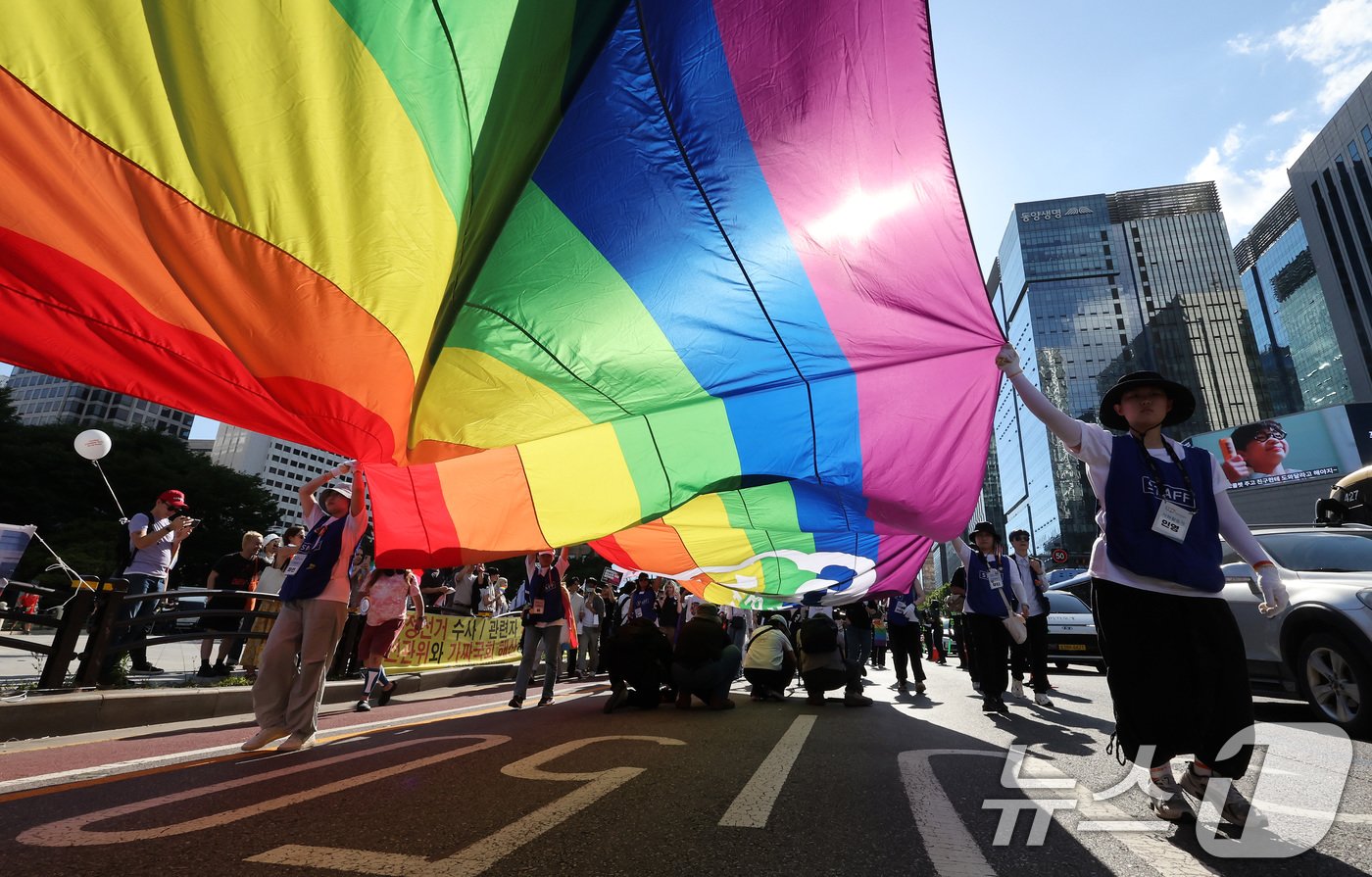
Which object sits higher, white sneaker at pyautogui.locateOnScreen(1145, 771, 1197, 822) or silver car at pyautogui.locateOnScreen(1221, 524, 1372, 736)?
silver car at pyautogui.locateOnScreen(1221, 524, 1372, 736)

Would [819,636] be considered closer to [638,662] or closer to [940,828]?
[638,662]

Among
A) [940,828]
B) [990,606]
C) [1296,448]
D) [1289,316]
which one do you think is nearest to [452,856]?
[940,828]

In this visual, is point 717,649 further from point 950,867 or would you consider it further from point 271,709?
point 950,867

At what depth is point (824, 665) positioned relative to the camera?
296 inches

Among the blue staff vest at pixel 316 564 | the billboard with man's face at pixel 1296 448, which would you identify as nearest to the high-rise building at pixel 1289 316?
the billboard with man's face at pixel 1296 448

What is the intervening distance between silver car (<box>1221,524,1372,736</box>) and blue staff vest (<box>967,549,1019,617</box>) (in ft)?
6.32

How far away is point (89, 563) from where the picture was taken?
25.5 metres

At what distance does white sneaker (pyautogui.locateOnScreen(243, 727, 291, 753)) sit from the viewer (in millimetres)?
4172

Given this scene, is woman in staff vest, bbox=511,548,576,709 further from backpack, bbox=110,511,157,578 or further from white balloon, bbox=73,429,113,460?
white balloon, bbox=73,429,113,460

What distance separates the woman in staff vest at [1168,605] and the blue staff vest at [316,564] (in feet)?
15.4

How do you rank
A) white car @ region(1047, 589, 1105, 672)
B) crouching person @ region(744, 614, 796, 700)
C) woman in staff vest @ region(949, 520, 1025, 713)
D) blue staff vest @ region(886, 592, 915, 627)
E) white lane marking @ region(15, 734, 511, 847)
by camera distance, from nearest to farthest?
white lane marking @ region(15, 734, 511, 847), woman in staff vest @ region(949, 520, 1025, 713), crouching person @ region(744, 614, 796, 700), blue staff vest @ region(886, 592, 915, 627), white car @ region(1047, 589, 1105, 672)

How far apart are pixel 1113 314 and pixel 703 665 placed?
11680 centimetres

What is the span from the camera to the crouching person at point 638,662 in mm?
6680

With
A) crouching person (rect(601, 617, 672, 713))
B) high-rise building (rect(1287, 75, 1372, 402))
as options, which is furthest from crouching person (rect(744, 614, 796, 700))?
high-rise building (rect(1287, 75, 1372, 402))
